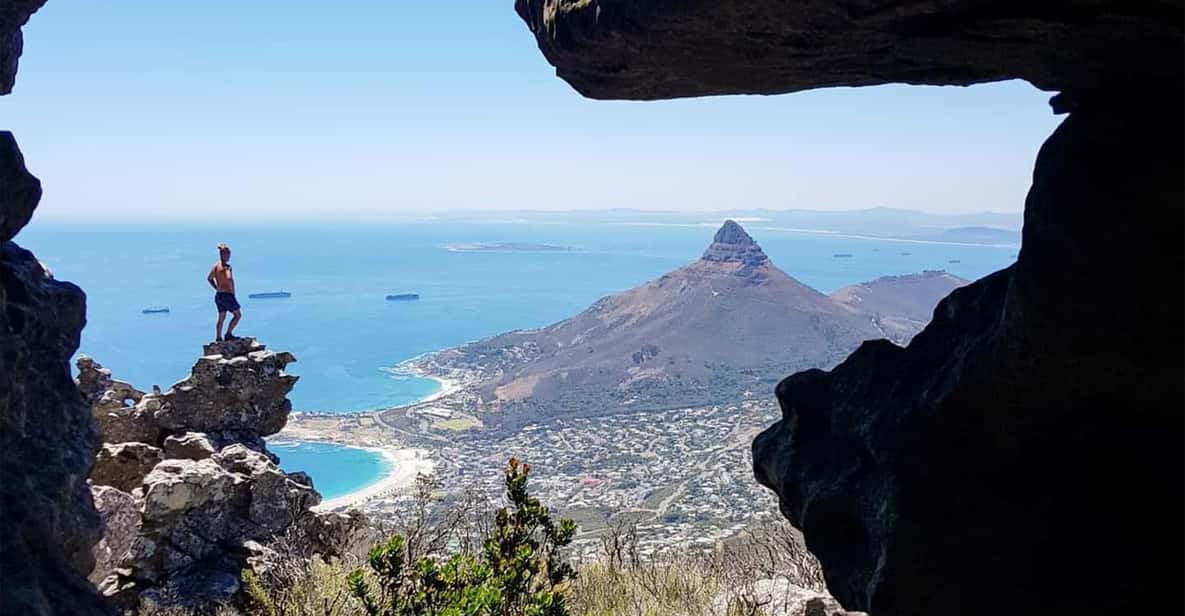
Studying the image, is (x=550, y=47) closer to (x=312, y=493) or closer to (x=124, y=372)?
(x=312, y=493)

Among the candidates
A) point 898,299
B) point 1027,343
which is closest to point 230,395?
point 1027,343

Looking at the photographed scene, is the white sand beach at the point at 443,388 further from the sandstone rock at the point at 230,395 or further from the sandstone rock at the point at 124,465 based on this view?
the sandstone rock at the point at 124,465

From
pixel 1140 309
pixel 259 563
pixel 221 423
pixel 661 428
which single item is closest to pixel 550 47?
pixel 1140 309

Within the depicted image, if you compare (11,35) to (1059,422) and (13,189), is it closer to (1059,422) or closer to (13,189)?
(13,189)

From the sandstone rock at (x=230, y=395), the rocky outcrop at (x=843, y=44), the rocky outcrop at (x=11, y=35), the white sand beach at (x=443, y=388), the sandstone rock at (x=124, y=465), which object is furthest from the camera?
the white sand beach at (x=443, y=388)

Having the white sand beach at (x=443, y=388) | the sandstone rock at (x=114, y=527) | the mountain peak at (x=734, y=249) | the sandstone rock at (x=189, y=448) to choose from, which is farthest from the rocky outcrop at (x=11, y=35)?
the mountain peak at (x=734, y=249)

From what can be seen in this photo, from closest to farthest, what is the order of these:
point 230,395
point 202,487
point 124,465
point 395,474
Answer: point 202,487, point 124,465, point 230,395, point 395,474
